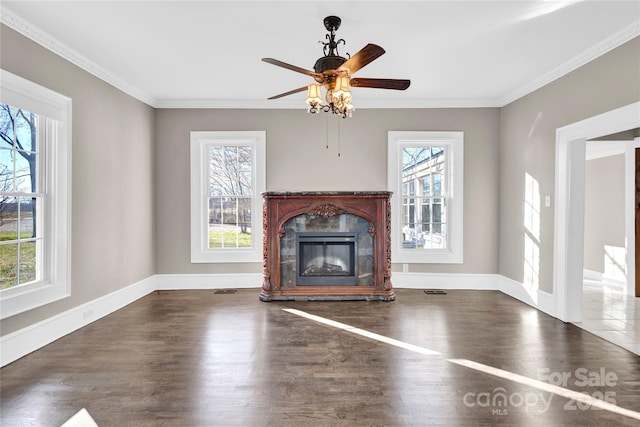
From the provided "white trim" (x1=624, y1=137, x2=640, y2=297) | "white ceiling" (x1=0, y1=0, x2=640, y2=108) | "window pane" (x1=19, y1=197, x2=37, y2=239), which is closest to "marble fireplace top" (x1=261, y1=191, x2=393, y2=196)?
"white ceiling" (x1=0, y1=0, x2=640, y2=108)

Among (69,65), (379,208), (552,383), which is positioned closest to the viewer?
(552,383)

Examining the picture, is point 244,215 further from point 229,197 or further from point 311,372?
point 311,372

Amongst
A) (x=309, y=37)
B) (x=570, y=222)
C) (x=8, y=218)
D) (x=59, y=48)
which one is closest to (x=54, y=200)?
(x=8, y=218)

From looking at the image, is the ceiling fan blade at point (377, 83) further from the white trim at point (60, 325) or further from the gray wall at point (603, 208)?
the gray wall at point (603, 208)

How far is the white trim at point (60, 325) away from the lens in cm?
283

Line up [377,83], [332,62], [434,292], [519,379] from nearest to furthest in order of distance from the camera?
1. [519,379]
2. [332,62]
3. [377,83]
4. [434,292]

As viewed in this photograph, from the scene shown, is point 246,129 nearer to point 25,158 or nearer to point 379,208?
point 379,208

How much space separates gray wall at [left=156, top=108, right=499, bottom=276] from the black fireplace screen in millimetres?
871

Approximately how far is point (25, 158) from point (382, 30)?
3.43 meters

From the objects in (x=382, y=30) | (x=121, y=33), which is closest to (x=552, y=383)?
(x=382, y=30)

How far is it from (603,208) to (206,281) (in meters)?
6.92

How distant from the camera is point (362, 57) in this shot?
7.86 ft

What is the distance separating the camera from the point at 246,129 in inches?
208

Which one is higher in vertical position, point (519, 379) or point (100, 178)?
point (100, 178)
